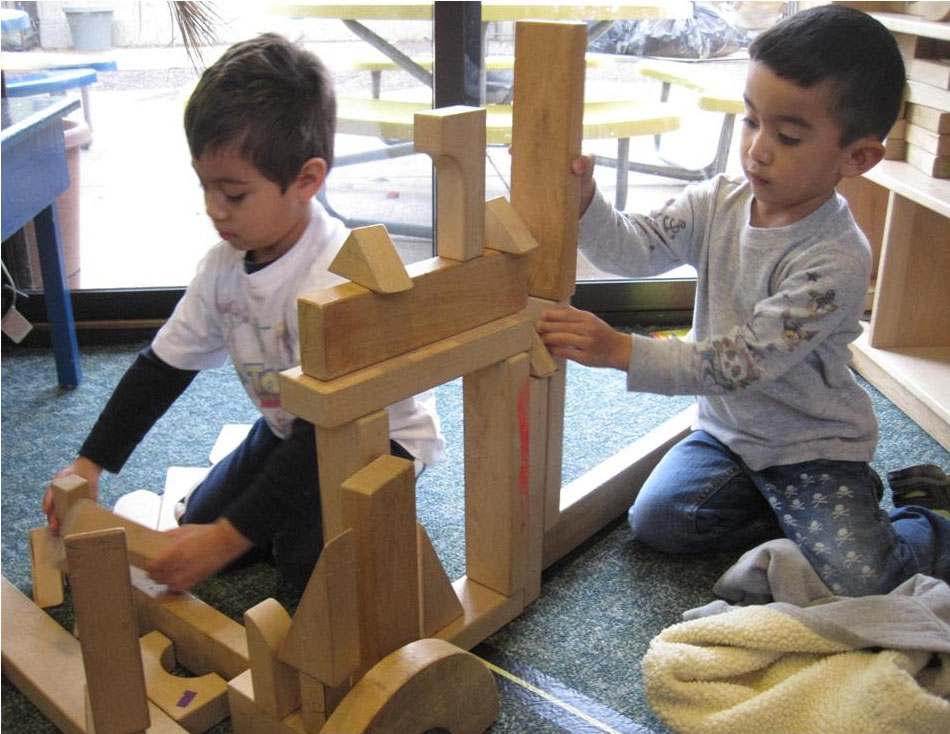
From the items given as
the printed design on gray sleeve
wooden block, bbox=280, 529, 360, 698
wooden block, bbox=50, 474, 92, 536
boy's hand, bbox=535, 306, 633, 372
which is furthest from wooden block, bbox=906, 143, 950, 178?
wooden block, bbox=50, 474, 92, 536

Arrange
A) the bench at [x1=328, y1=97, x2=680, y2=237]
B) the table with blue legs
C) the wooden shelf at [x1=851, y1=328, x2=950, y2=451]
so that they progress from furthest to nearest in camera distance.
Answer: the bench at [x1=328, y1=97, x2=680, y2=237], the wooden shelf at [x1=851, y1=328, x2=950, y2=451], the table with blue legs

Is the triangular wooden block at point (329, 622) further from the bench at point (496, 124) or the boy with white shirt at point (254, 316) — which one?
the bench at point (496, 124)

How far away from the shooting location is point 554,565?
1.05m

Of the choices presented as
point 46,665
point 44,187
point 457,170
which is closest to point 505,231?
point 457,170

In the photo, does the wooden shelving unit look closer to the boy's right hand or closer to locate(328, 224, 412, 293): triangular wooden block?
locate(328, 224, 412, 293): triangular wooden block

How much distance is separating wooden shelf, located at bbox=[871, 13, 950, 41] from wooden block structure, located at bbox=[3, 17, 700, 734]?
62cm

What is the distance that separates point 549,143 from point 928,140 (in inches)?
30.4

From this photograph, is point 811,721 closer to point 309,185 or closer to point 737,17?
point 309,185

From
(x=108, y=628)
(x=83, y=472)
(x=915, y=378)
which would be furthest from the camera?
(x=915, y=378)

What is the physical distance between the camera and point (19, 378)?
1506mm

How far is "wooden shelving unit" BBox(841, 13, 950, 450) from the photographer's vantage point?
1.37 meters

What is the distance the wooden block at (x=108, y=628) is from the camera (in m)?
0.62

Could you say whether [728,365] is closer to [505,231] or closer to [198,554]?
[505,231]

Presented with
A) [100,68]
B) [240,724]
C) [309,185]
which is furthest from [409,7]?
[240,724]
